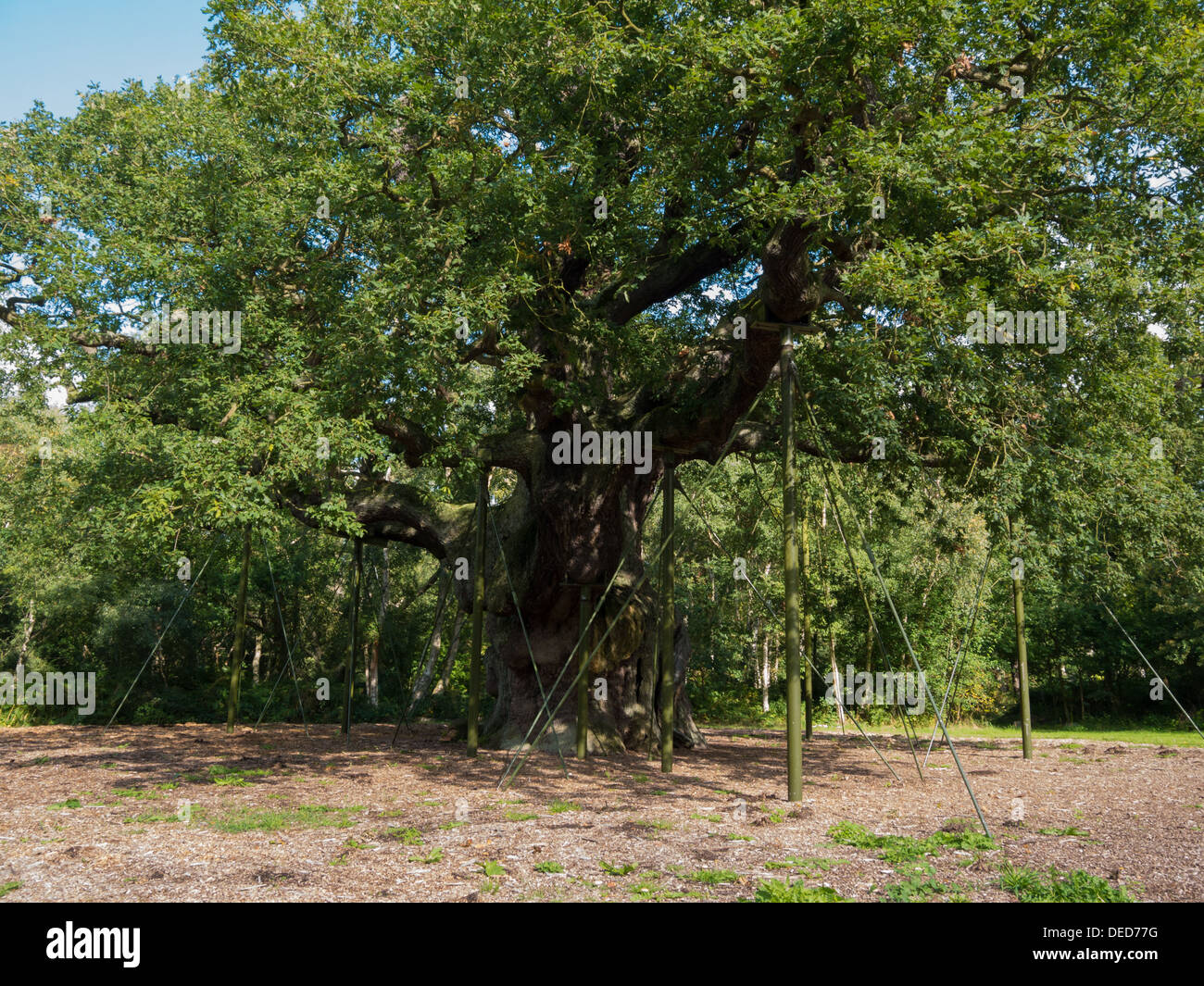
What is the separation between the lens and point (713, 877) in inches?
217

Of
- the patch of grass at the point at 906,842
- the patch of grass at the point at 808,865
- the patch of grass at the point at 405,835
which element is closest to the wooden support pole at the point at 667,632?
the patch of grass at the point at 906,842

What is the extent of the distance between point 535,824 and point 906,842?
3.09 m

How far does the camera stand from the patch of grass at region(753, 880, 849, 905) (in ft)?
16.0

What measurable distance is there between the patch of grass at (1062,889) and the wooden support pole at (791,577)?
3.39 meters

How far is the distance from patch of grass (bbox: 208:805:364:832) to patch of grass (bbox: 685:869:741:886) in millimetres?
3341

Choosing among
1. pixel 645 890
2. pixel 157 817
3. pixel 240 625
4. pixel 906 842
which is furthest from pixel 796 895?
pixel 240 625

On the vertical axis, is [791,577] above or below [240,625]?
above

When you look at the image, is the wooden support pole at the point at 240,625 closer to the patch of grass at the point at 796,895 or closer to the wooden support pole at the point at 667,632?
the wooden support pole at the point at 667,632

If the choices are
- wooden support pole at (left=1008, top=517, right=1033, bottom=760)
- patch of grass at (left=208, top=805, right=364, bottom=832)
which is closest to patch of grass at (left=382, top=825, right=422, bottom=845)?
patch of grass at (left=208, top=805, right=364, bottom=832)

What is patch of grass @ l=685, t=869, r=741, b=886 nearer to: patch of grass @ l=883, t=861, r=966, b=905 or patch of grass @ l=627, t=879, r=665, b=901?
patch of grass @ l=627, t=879, r=665, b=901

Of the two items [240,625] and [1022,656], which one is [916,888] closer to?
[1022,656]

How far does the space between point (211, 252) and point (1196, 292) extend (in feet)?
36.2

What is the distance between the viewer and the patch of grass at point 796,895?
487 cm

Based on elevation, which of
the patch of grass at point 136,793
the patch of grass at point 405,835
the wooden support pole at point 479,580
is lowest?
the patch of grass at point 136,793
